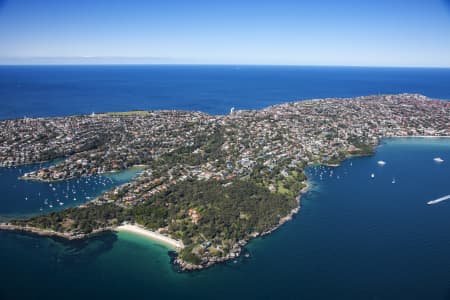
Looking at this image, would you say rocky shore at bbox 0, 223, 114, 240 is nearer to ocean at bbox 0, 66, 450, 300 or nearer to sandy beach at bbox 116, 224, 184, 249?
ocean at bbox 0, 66, 450, 300

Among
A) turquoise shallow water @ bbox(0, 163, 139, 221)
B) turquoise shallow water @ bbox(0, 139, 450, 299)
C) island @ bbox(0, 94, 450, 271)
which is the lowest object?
turquoise shallow water @ bbox(0, 139, 450, 299)

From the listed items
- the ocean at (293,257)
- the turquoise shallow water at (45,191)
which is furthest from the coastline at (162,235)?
the turquoise shallow water at (45,191)

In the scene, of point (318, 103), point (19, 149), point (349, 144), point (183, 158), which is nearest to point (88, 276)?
point (183, 158)

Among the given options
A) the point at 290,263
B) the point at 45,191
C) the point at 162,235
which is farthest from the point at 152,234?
the point at 45,191

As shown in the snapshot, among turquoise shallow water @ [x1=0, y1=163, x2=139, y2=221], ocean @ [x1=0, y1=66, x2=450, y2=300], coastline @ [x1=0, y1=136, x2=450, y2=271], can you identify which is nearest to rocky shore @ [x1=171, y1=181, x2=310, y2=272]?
coastline @ [x1=0, y1=136, x2=450, y2=271]

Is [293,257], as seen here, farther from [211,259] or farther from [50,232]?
[50,232]

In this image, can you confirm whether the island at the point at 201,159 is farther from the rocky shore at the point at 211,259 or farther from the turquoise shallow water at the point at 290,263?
the turquoise shallow water at the point at 290,263

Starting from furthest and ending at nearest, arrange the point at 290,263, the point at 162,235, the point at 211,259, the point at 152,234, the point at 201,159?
the point at 201,159
the point at 152,234
the point at 162,235
the point at 290,263
the point at 211,259
